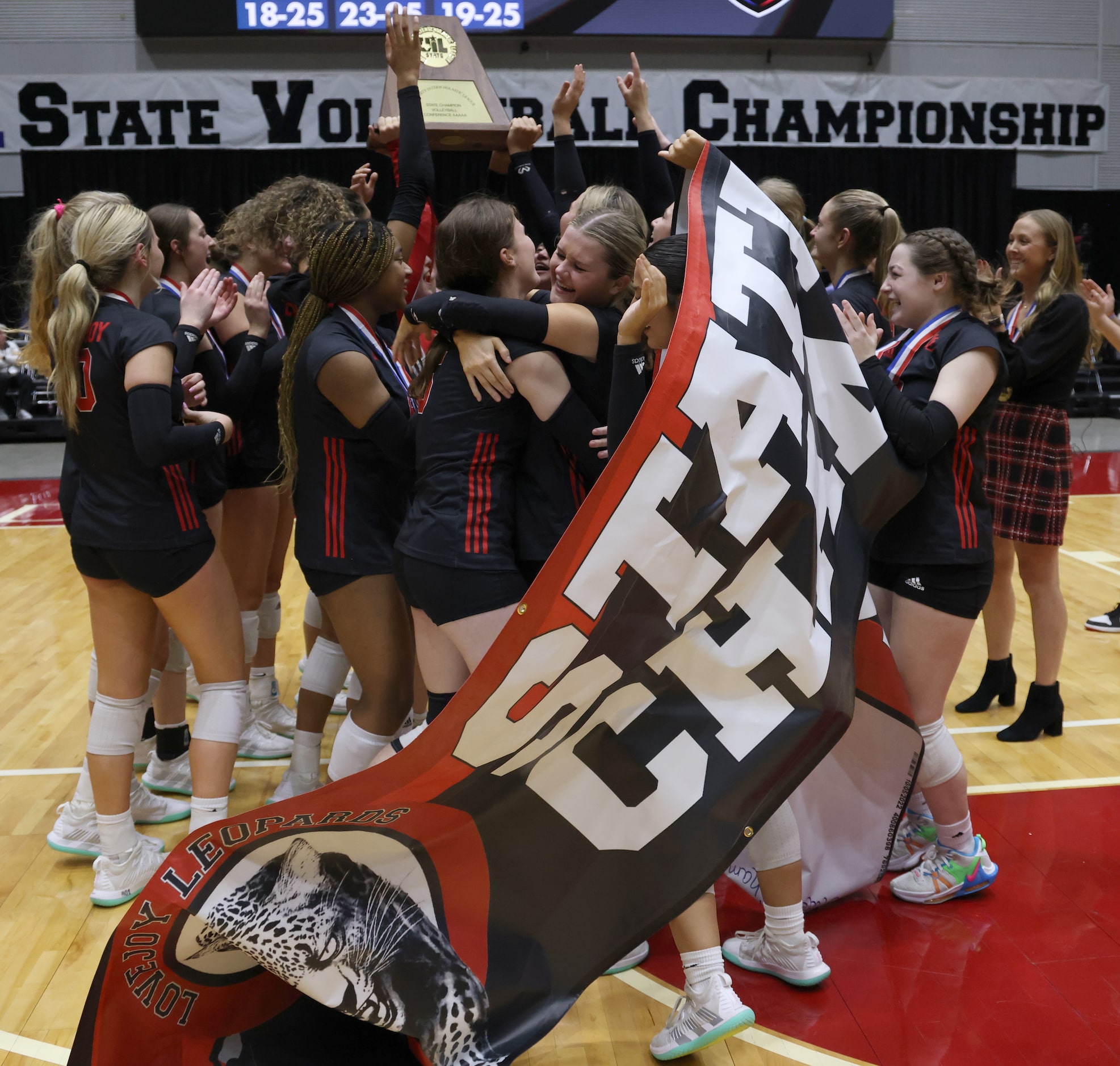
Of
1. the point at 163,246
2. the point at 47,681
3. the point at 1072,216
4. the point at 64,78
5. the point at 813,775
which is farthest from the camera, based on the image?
the point at 1072,216

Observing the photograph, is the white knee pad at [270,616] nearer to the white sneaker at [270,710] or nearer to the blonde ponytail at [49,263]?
the white sneaker at [270,710]

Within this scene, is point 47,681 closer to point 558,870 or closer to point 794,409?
point 558,870

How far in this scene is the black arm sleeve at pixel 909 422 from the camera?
8.26 ft

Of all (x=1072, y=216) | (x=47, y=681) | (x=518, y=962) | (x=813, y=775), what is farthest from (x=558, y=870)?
(x=1072, y=216)

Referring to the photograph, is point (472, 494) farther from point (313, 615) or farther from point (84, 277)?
point (313, 615)

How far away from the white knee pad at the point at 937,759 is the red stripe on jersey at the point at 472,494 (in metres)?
1.26

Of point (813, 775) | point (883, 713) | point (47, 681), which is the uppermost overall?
point (883, 713)

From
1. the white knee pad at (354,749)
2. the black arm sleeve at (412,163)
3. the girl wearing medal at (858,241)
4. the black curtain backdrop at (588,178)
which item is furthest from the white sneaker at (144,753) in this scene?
the black curtain backdrop at (588,178)

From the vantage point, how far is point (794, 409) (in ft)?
6.72

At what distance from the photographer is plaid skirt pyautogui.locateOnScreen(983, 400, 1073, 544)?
4008 mm

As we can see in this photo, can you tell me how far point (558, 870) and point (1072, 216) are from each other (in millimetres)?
14106

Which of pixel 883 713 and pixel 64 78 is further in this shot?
pixel 64 78

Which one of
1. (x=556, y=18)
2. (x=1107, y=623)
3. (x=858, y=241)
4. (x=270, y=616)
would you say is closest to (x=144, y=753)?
(x=270, y=616)

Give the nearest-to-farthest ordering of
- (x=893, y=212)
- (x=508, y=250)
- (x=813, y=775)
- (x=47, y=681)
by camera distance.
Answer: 1. (x=508, y=250)
2. (x=813, y=775)
3. (x=893, y=212)
4. (x=47, y=681)
